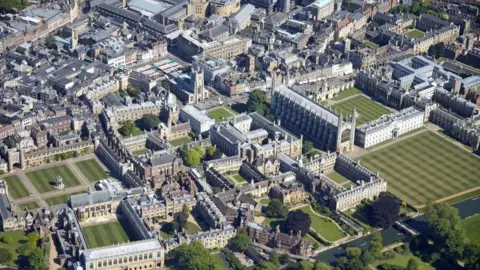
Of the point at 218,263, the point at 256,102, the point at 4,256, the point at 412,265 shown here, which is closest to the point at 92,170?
the point at 4,256

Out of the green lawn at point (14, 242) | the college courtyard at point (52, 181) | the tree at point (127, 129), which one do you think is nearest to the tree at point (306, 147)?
the tree at point (127, 129)

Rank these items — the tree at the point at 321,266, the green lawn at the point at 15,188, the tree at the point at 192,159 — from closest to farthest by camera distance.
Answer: the tree at the point at 321,266 < the green lawn at the point at 15,188 < the tree at the point at 192,159

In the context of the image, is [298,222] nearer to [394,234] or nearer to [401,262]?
[394,234]

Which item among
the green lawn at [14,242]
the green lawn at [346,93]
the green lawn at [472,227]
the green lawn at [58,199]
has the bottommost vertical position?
the green lawn at [346,93]

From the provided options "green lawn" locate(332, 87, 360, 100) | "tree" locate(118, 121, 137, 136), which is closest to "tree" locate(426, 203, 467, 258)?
"green lawn" locate(332, 87, 360, 100)

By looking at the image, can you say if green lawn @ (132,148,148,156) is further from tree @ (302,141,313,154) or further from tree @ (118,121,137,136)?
tree @ (302,141,313,154)

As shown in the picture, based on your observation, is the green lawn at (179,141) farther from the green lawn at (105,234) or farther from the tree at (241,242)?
the tree at (241,242)
